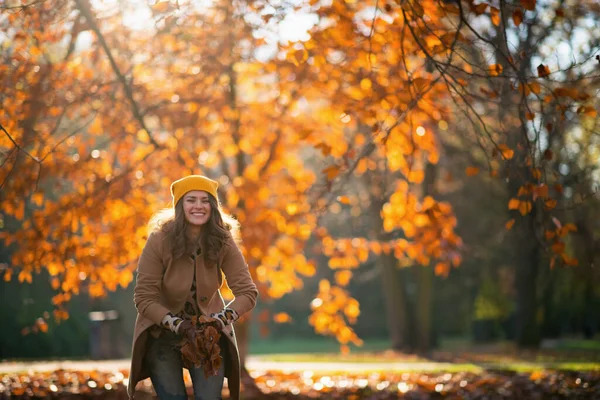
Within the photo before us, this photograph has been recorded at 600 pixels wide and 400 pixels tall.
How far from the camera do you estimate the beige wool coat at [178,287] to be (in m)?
4.32

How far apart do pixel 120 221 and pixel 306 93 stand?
3.07 metres

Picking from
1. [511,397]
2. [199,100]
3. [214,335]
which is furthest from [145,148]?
[214,335]

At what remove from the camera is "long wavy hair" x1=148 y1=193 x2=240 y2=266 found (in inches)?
173

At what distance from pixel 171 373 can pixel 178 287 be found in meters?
0.45

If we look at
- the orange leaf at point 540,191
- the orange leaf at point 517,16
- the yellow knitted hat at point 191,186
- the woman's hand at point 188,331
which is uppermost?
the orange leaf at point 517,16

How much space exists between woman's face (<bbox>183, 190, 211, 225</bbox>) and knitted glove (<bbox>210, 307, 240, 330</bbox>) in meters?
0.52

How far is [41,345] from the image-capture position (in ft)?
70.3

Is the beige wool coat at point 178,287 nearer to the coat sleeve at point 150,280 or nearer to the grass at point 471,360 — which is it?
the coat sleeve at point 150,280

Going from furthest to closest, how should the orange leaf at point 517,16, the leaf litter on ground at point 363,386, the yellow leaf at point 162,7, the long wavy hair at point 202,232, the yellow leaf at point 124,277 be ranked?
the yellow leaf at point 124,277 < the leaf litter on ground at point 363,386 < the yellow leaf at point 162,7 < the orange leaf at point 517,16 < the long wavy hair at point 202,232

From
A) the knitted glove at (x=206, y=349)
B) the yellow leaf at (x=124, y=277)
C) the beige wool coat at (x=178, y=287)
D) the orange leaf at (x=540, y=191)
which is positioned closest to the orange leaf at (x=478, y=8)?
the orange leaf at (x=540, y=191)

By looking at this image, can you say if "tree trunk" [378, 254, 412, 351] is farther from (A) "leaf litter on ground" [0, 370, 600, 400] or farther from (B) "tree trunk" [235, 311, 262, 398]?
(A) "leaf litter on ground" [0, 370, 600, 400]

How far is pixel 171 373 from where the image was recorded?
4355 mm

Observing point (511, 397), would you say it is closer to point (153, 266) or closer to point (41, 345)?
point (153, 266)

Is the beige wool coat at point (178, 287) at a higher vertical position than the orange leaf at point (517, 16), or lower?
lower
